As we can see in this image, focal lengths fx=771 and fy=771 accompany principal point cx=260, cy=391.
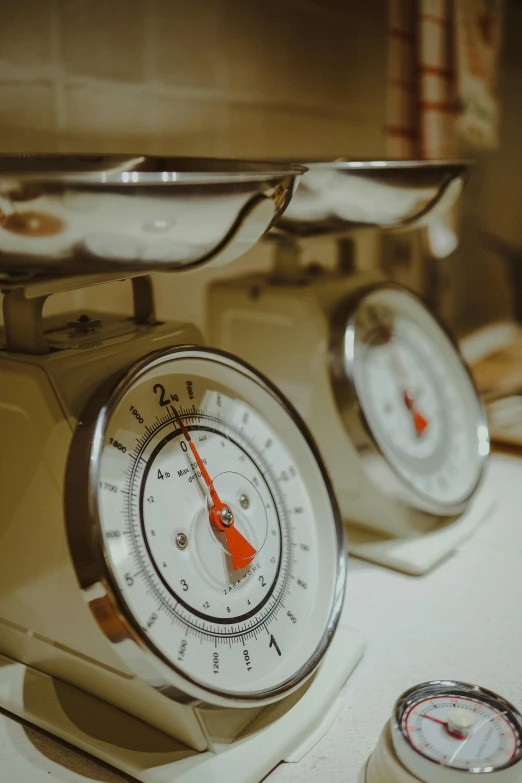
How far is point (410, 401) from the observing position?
37.4 inches

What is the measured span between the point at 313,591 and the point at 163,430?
21cm

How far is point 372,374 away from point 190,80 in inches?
19.2

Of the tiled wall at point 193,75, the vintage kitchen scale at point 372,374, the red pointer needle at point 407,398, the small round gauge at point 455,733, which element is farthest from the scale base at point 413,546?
the tiled wall at point 193,75

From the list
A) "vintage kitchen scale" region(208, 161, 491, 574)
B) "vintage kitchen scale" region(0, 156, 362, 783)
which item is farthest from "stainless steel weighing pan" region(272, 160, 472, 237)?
"vintage kitchen scale" region(0, 156, 362, 783)

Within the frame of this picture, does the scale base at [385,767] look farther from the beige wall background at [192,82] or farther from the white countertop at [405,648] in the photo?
the beige wall background at [192,82]

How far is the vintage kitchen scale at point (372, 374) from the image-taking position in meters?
0.86

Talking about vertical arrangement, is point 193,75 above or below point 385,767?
above

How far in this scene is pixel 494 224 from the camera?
2240 millimetres

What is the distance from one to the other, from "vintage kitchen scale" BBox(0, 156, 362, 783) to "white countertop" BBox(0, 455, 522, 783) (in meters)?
0.02

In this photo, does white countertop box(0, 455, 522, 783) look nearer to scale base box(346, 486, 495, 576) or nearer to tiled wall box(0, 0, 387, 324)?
scale base box(346, 486, 495, 576)

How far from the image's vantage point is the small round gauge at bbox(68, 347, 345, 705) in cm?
54

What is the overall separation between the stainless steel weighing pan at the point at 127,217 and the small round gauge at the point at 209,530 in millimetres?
109

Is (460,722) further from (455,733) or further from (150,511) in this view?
(150,511)

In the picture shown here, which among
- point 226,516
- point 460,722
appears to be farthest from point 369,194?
point 460,722
